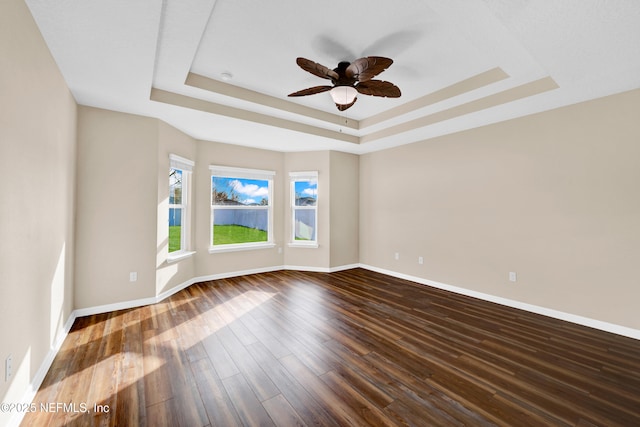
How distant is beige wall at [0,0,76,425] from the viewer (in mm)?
1422

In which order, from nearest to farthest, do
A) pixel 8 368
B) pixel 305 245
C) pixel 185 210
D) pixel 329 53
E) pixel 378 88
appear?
pixel 8 368, pixel 329 53, pixel 378 88, pixel 185 210, pixel 305 245

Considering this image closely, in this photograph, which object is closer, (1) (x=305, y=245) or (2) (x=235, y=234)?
(2) (x=235, y=234)

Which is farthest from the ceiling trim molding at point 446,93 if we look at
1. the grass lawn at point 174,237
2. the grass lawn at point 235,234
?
the grass lawn at point 174,237

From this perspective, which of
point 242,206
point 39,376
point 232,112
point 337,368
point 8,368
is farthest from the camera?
point 242,206

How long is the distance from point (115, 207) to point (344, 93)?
A: 314cm

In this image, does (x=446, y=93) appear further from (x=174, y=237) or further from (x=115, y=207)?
(x=174, y=237)

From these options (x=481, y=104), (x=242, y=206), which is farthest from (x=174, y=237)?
(x=481, y=104)

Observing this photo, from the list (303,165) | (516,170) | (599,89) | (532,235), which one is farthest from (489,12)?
(303,165)

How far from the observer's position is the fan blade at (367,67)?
7.04 ft

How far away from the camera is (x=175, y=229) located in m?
4.25

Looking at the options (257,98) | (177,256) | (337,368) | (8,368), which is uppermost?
(257,98)

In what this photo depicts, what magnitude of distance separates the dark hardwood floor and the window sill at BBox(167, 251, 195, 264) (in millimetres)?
701

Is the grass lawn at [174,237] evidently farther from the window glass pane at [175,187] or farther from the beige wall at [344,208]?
the beige wall at [344,208]

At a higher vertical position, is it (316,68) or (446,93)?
(446,93)
